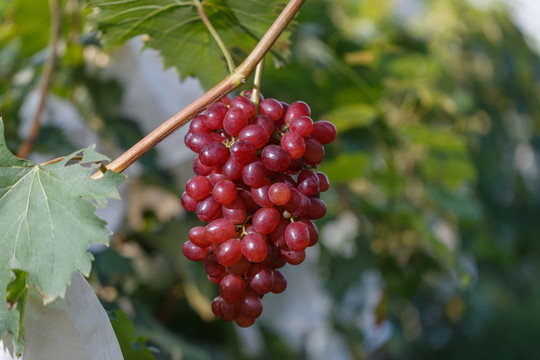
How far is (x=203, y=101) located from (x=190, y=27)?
119 millimetres

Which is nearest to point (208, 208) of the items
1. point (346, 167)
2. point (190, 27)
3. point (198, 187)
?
point (198, 187)

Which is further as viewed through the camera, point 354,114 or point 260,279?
point 354,114

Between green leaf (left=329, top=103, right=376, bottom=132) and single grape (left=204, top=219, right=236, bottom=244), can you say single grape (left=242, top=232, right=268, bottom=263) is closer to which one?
single grape (left=204, top=219, right=236, bottom=244)

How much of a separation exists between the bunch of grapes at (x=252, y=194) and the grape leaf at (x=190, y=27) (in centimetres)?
9

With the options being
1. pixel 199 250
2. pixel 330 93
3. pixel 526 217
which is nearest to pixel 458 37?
pixel 526 217

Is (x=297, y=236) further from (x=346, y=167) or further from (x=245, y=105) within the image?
(x=346, y=167)

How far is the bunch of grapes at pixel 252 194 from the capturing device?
0.26 m

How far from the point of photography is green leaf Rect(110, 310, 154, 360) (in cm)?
32

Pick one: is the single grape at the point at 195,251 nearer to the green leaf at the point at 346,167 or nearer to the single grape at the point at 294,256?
the single grape at the point at 294,256

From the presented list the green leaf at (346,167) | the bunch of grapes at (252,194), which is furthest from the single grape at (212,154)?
the green leaf at (346,167)

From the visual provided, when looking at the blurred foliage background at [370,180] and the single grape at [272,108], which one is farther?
the blurred foliage background at [370,180]

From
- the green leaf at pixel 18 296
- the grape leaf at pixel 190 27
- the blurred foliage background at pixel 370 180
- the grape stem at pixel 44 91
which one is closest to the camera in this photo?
the green leaf at pixel 18 296

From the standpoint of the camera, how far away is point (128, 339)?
32cm

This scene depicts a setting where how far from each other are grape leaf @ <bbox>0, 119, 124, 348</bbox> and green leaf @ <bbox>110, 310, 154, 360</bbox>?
0.07m
